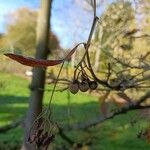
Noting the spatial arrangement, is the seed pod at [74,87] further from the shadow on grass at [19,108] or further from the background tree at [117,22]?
the shadow on grass at [19,108]

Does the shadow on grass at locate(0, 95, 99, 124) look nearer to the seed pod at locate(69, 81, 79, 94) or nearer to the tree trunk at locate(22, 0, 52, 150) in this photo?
the tree trunk at locate(22, 0, 52, 150)

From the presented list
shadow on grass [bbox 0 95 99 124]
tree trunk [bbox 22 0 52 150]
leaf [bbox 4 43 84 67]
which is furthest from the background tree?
shadow on grass [bbox 0 95 99 124]

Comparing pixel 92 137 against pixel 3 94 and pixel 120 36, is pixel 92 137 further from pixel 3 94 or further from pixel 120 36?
pixel 3 94

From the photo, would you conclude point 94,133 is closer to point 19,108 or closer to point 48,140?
point 19,108

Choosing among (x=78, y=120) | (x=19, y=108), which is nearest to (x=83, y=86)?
(x=78, y=120)

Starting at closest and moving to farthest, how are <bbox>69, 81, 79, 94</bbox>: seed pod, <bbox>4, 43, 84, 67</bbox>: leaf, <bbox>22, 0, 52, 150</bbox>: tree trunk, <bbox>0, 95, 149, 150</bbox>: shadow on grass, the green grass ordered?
<bbox>4, 43, 84, 67</bbox>: leaf, <bbox>69, 81, 79, 94</bbox>: seed pod, <bbox>22, 0, 52, 150</bbox>: tree trunk, the green grass, <bbox>0, 95, 149, 150</bbox>: shadow on grass

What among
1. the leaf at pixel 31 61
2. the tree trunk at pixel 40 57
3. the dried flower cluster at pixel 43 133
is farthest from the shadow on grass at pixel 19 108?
the leaf at pixel 31 61

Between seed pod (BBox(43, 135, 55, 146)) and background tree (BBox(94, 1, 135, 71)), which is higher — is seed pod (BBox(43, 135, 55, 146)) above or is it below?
below

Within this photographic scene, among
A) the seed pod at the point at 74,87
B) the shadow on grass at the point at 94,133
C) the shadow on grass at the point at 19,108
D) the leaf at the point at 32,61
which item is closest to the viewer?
the leaf at the point at 32,61

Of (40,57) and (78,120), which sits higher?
(40,57)

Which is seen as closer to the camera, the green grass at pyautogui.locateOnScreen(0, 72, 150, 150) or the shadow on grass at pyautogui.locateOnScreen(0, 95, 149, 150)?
the green grass at pyautogui.locateOnScreen(0, 72, 150, 150)
